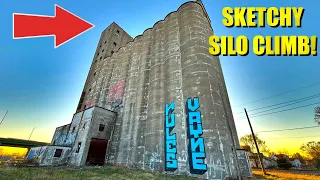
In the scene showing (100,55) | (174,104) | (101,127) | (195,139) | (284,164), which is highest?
(100,55)

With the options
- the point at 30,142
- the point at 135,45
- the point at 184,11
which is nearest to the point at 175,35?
the point at 184,11

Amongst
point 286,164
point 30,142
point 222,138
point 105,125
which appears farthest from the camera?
point 30,142

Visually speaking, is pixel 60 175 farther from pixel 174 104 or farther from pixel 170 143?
pixel 174 104

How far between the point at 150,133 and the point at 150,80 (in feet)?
32.2

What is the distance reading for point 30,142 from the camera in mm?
46781

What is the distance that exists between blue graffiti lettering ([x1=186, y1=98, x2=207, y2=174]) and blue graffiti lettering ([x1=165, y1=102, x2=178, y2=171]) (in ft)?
7.62

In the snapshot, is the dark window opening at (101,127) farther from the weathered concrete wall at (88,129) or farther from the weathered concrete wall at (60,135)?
the weathered concrete wall at (60,135)

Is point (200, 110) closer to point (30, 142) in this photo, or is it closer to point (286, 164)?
point (286, 164)

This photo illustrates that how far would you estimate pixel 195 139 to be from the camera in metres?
18.3

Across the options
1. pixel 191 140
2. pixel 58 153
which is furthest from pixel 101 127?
pixel 191 140

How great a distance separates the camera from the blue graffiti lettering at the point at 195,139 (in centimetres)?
1724

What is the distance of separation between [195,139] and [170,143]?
3.76 metres

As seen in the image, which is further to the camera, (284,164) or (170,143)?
(284,164)
